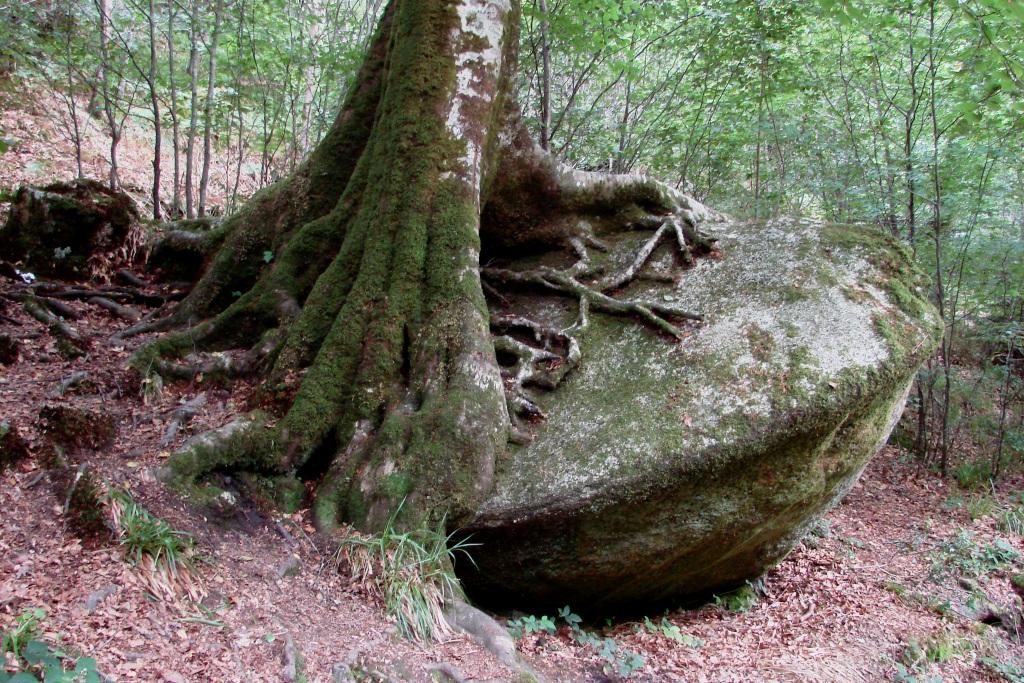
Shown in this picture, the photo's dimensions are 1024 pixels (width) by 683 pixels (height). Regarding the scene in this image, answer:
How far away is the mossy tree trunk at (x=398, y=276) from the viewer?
4391mm

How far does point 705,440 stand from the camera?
4441mm

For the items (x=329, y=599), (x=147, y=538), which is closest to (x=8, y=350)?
(x=147, y=538)

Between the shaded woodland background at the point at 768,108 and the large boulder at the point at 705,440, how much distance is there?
3262 millimetres

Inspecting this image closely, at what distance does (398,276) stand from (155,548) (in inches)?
91.4

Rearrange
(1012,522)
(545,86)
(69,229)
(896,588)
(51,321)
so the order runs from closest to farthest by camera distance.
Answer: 1. (51,321)
2. (896,588)
3. (69,229)
4. (1012,522)
5. (545,86)

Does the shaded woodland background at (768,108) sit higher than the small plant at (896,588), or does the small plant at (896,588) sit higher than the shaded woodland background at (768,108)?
the shaded woodland background at (768,108)

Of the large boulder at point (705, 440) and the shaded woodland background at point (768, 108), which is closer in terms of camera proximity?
the large boulder at point (705, 440)

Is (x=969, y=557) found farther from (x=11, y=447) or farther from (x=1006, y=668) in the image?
(x=11, y=447)

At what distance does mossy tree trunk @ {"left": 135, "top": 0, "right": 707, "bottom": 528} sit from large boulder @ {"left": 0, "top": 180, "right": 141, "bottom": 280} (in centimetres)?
174

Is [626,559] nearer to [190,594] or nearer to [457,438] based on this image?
[457,438]

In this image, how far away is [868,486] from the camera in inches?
347

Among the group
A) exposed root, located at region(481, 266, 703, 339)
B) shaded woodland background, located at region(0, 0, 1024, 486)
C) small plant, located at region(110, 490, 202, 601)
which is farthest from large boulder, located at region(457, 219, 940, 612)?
shaded woodland background, located at region(0, 0, 1024, 486)

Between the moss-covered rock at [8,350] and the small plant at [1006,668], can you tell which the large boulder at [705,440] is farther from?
the moss-covered rock at [8,350]

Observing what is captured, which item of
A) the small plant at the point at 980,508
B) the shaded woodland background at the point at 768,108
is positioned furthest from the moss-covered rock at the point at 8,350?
the small plant at the point at 980,508
